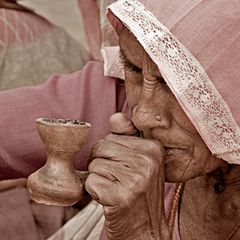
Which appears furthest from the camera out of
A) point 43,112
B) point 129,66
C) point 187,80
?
point 43,112

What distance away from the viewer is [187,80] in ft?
3.34

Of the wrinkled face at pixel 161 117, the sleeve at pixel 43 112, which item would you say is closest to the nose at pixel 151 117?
the wrinkled face at pixel 161 117

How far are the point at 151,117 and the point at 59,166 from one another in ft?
0.55

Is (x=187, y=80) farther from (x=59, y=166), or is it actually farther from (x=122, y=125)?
(x=59, y=166)

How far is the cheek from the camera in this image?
3.66 feet

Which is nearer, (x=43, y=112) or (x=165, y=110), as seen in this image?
(x=165, y=110)

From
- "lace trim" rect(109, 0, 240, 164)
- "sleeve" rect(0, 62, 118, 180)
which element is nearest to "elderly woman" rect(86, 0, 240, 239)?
"lace trim" rect(109, 0, 240, 164)

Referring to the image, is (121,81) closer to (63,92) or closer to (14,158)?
(63,92)

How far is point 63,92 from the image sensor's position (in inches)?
60.3

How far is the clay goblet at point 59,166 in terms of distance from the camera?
1067 millimetres

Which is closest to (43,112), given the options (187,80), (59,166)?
(59,166)

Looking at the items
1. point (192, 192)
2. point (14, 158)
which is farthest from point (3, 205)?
point (192, 192)

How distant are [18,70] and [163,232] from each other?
1.50 meters

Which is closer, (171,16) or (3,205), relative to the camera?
(171,16)
